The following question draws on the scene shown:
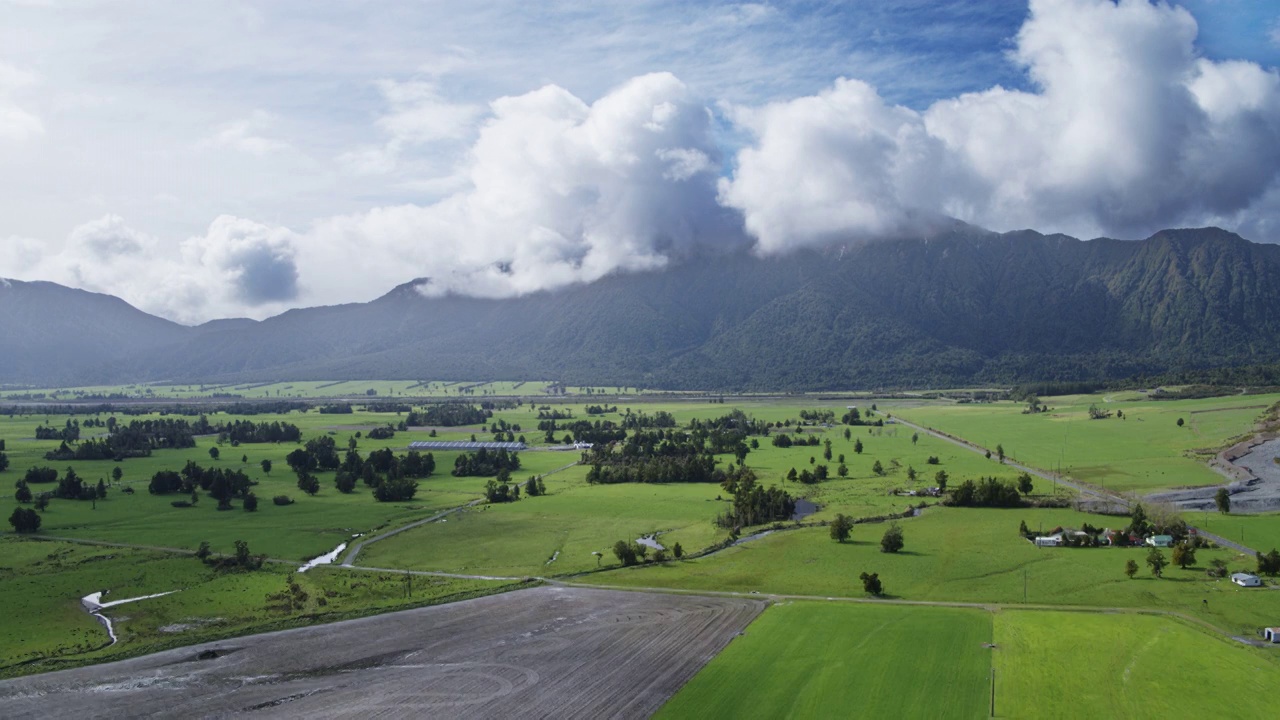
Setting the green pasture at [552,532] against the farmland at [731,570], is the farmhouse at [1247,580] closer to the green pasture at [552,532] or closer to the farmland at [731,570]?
the farmland at [731,570]

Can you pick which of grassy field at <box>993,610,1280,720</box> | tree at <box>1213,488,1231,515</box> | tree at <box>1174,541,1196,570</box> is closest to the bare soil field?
grassy field at <box>993,610,1280,720</box>

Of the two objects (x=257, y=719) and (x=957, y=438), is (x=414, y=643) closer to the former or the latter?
(x=257, y=719)

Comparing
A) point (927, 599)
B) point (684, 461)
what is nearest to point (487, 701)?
point (927, 599)

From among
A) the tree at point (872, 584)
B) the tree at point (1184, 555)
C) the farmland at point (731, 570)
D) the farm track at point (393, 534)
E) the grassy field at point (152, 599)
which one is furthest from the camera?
the farm track at point (393, 534)

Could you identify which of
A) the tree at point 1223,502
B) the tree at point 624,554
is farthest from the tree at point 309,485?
the tree at point 1223,502

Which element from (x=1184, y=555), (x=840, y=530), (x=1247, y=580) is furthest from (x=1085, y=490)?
(x=1247, y=580)

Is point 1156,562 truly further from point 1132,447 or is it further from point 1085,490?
point 1132,447

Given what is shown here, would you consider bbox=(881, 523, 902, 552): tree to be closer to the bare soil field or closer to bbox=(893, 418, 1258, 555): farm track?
the bare soil field

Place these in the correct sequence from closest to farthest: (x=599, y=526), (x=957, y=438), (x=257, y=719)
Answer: (x=257, y=719) → (x=599, y=526) → (x=957, y=438)
